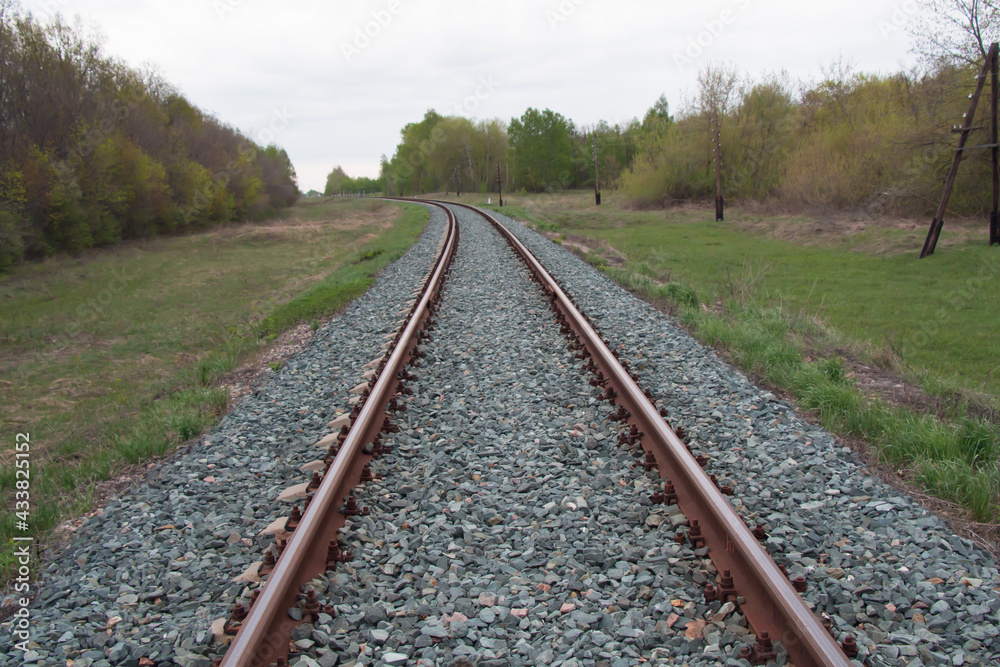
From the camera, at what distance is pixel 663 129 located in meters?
45.3

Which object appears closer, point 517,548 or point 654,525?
point 517,548

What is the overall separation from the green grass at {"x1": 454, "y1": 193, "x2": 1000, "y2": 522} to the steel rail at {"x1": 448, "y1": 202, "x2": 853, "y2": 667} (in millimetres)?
1452

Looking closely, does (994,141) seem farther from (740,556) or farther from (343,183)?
(343,183)

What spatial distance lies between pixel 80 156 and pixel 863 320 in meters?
28.6

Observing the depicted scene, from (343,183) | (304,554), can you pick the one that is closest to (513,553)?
(304,554)

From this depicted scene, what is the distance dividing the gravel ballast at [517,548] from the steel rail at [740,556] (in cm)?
10

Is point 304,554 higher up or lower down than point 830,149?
lower down

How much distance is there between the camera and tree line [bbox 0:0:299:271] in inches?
846

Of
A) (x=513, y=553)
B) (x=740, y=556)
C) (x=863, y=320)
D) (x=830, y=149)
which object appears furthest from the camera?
(x=830, y=149)

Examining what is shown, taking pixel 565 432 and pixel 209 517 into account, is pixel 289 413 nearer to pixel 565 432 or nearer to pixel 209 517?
pixel 209 517

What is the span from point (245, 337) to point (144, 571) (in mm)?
6729

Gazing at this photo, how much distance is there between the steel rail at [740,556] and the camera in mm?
2066

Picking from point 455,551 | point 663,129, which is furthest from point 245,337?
point 663,129

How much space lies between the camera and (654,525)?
3076 millimetres
